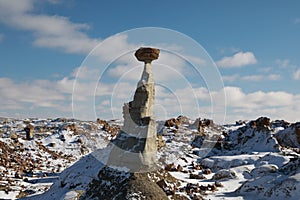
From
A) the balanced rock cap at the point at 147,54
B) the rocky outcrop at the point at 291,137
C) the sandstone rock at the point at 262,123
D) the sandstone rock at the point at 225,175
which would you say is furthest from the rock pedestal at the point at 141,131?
the rocky outcrop at the point at 291,137

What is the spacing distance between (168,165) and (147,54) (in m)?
19.0

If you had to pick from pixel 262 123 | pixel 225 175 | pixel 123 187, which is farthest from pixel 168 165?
pixel 262 123

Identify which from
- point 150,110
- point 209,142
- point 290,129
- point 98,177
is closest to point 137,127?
point 150,110

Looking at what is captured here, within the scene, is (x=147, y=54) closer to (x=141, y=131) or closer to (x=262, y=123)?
(x=141, y=131)

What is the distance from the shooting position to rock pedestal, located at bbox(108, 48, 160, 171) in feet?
81.4

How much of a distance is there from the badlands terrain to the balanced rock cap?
9.16 metres

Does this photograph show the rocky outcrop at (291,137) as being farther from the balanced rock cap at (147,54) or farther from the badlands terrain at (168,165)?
the balanced rock cap at (147,54)

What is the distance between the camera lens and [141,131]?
25.7 m

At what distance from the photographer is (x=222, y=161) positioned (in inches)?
1773

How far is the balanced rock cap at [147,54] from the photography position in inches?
1001

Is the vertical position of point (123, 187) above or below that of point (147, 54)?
below

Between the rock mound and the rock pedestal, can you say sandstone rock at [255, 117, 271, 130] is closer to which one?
the rock mound

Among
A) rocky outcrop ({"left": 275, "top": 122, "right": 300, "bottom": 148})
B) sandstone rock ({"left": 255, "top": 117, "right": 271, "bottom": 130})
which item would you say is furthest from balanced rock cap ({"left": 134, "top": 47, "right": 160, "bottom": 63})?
rocky outcrop ({"left": 275, "top": 122, "right": 300, "bottom": 148})

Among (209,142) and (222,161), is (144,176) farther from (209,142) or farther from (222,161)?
(209,142)
